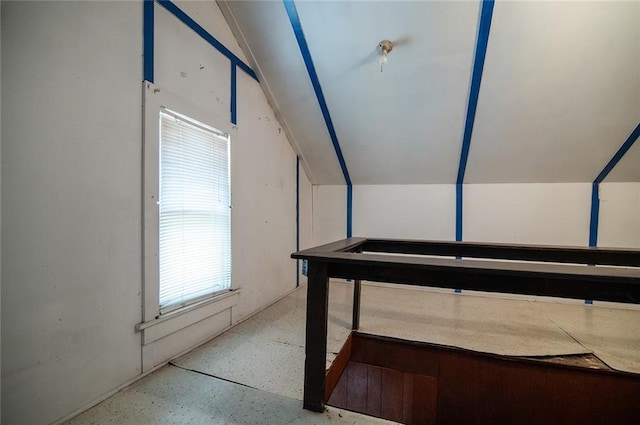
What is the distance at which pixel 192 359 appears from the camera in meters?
1.84

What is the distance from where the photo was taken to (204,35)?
2072 millimetres

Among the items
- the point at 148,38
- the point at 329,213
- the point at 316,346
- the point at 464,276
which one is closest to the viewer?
the point at 464,276

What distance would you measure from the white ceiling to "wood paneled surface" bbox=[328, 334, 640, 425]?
6.98ft

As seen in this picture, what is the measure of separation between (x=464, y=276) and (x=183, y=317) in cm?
183

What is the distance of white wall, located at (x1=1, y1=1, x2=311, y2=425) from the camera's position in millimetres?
1120

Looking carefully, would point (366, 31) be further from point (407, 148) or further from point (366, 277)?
point (366, 277)

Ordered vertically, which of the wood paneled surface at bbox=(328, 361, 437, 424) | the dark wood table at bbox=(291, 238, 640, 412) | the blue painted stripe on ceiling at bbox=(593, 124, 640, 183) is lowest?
the wood paneled surface at bbox=(328, 361, 437, 424)

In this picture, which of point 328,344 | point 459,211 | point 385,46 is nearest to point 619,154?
point 459,211

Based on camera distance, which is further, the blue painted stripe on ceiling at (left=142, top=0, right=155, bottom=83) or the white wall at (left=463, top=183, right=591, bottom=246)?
the white wall at (left=463, top=183, right=591, bottom=246)

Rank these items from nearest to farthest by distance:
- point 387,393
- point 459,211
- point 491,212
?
point 387,393 < point 491,212 < point 459,211

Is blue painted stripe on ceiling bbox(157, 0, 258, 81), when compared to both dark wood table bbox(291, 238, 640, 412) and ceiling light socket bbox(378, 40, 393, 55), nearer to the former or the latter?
ceiling light socket bbox(378, 40, 393, 55)

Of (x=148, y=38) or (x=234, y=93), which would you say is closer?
(x=148, y=38)

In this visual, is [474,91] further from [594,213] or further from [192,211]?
[192,211]

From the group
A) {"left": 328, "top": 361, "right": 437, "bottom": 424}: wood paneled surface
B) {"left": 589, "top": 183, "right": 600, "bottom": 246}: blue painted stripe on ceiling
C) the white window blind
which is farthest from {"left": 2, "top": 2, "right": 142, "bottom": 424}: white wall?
{"left": 589, "top": 183, "right": 600, "bottom": 246}: blue painted stripe on ceiling
